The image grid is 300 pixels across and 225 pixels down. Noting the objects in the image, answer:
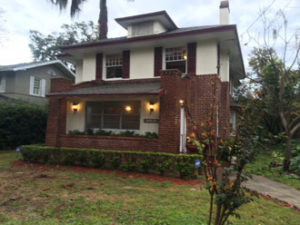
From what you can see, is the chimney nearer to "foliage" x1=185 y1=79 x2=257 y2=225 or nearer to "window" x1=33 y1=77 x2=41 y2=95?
"foliage" x1=185 y1=79 x2=257 y2=225

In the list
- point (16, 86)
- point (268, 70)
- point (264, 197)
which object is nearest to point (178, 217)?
point (264, 197)

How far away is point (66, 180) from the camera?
6320mm

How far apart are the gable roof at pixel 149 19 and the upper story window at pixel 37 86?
1057 cm

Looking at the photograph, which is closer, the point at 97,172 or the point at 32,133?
the point at 97,172

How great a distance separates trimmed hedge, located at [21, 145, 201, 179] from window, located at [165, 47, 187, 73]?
4.87 metres

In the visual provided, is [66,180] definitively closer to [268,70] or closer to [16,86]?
[268,70]

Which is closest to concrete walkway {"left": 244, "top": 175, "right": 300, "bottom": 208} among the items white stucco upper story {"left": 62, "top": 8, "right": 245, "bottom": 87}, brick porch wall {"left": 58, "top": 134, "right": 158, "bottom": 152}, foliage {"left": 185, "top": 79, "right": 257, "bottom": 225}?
brick porch wall {"left": 58, "top": 134, "right": 158, "bottom": 152}

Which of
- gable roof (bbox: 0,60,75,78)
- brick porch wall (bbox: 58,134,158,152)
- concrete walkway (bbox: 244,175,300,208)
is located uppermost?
gable roof (bbox: 0,60,75,78)

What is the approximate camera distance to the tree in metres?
28.1

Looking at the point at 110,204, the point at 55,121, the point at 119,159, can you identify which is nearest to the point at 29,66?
the point at 55,121

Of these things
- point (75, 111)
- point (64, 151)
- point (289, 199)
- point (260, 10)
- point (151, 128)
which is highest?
point (260, 10)

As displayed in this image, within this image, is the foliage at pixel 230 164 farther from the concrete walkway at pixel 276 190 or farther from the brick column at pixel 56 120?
the brick column at pixel 56 120

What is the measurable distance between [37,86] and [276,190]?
1897cm

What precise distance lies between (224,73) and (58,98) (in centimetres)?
815
